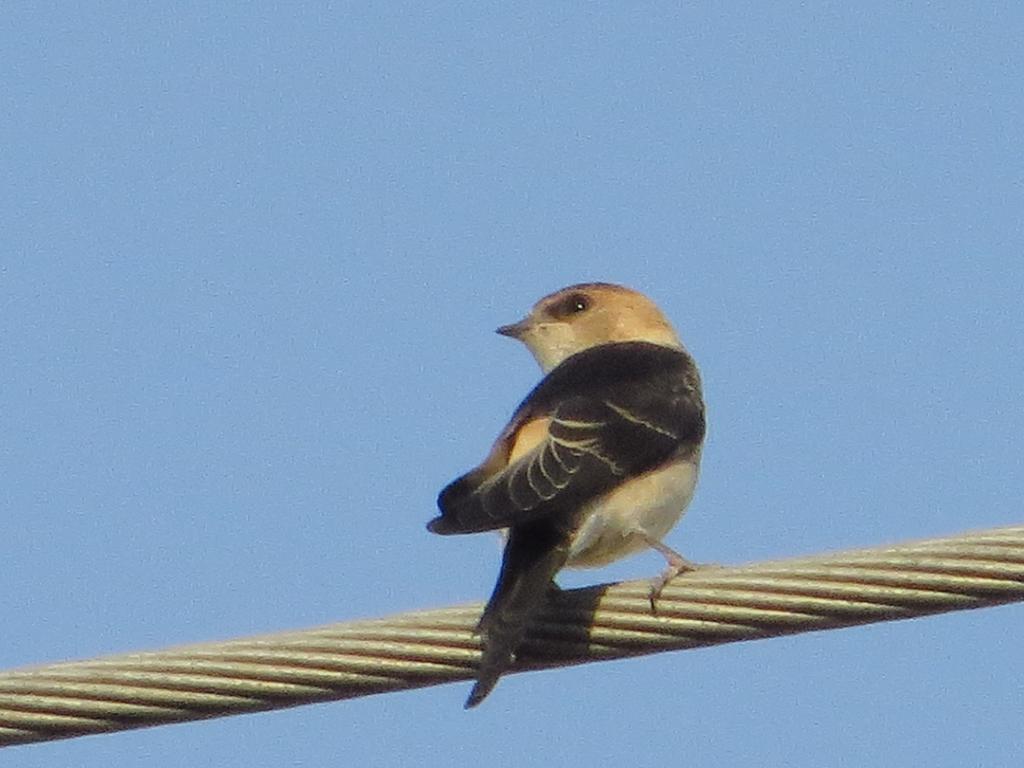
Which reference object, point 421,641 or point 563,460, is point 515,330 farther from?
point 421,641

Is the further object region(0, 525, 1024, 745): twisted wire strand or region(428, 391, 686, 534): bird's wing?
region(428, 391, 686, 534): bird's wing

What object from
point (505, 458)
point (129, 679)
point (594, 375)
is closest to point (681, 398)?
point (594, 375)

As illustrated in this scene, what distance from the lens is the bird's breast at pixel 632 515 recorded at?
25.0ft

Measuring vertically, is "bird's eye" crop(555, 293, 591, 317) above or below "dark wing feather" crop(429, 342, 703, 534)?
above

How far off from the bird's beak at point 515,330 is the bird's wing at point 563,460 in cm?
196

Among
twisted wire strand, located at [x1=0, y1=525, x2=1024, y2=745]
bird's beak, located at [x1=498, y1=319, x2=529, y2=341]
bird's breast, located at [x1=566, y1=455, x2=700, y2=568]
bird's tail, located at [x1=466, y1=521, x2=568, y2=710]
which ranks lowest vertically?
twisted wire strand, located at [x1=0, y1=525, x2=1024, y2=745]

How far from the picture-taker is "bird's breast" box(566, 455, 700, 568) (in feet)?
25.0

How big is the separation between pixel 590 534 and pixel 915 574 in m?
2.23

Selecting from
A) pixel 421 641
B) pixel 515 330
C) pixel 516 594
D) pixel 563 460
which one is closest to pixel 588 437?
pixel 563 460

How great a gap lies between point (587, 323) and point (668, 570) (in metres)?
3.82

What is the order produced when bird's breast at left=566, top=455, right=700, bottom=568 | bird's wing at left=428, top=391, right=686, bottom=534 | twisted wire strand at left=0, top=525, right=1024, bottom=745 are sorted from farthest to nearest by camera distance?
bird's breast at left=566, top=455, right=700, bottom=568 < bird's wing at left=428, top=391, right=686, bottom=534 < twisted wire strand at left=0, top=525, right=1024, bottom=745

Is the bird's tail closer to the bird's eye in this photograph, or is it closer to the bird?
the bird

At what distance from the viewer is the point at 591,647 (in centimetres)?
620

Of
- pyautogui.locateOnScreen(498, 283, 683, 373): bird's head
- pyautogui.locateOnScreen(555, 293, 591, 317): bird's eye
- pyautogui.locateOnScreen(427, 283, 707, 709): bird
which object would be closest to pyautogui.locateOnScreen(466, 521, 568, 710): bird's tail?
pyautogui.locateOnScreen(427, 283, 707, 709): bird
